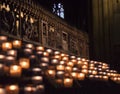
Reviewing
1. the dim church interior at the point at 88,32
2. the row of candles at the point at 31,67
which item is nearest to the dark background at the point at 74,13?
the dim church interior at the point at 88,32

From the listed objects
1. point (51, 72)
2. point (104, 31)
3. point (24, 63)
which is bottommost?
point (51, 72)

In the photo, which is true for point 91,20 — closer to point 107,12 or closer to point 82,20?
point 107,12

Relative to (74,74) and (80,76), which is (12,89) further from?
(80,76)

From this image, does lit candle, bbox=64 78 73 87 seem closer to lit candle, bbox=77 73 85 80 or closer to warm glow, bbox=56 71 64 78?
warm glow, bbox=56 71 64 78

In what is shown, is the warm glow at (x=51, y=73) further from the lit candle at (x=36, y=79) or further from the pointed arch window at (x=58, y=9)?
the pointed arch window at (x=58, y=9)

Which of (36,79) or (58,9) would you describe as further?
(58,9)

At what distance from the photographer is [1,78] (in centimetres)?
641

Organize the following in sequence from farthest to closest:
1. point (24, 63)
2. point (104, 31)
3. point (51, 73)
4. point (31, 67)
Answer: point (104, 31), point (51, 73), point (31, 67), point (24, 63)

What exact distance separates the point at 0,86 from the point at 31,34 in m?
5.43

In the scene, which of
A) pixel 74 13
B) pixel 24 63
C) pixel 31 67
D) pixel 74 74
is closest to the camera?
pixel 24 63

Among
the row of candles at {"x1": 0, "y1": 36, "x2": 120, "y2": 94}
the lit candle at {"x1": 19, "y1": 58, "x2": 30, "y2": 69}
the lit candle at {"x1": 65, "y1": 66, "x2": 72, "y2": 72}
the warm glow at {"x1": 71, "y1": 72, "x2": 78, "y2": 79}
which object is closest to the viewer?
the row of candles at {"x1": 0, "y1": 36, "x2": 120, "y2": 94}

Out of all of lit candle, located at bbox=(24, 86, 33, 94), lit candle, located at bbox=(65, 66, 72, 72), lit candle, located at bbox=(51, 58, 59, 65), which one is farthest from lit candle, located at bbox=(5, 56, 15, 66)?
lit candle, located at bbox=(65, 66, 72, 72)

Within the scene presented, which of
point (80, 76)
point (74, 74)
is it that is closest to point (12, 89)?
point (74, 74)

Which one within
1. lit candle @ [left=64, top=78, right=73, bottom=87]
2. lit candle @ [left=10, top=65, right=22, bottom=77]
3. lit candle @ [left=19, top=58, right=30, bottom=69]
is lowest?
lit candle @ [left=64, top=78, right=73, bottom=87]
